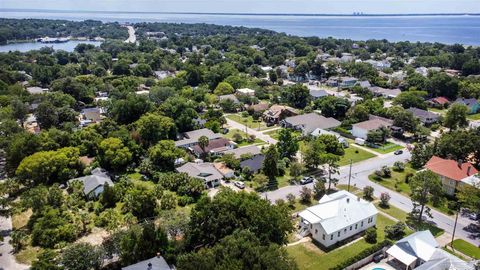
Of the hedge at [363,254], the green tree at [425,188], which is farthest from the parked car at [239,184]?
the green tree at [425,188]

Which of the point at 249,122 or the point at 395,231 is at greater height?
the point at 395,231

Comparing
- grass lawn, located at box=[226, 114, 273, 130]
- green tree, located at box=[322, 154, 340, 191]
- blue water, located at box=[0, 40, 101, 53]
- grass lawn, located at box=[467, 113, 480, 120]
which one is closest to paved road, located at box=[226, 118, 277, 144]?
grass lawn, located at box=[226, 114, 273, 130]

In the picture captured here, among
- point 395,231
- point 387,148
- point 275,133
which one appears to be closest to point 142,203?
point 395,231

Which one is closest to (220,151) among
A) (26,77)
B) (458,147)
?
(458,147)

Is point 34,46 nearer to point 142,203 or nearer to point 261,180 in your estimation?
point 142,203

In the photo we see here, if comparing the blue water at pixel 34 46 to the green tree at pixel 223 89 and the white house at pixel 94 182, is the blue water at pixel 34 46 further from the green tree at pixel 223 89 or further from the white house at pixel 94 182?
the white house at pixel 94 182
